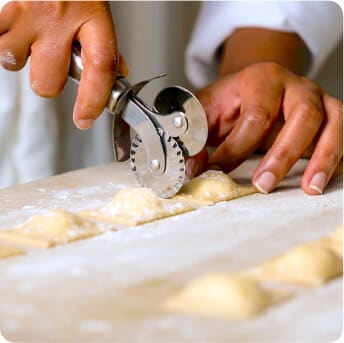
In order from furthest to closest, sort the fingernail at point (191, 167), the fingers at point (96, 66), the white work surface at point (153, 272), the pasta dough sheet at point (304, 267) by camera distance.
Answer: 1. the fingernail at point (191, 167)
2. the fingers at point (96, 66)
3. the pasta dough sheet at point (304, 267)
4. the white work surface at point (153, 272)

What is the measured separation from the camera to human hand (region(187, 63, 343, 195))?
1.55 metres

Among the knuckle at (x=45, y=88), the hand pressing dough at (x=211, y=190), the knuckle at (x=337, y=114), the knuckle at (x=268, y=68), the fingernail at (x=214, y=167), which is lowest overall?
the fingernail at (x=214, y=167)

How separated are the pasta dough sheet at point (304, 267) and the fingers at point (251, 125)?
0.67m

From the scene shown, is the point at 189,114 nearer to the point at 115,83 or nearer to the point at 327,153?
the point at 115,83

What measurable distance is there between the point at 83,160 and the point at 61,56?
3.31 ft

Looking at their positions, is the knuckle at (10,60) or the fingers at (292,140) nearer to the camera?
the knuckle at (10,60)

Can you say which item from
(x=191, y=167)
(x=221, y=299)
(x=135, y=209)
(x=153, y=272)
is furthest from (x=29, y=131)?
(x=221, y=299)

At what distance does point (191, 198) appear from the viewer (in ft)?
4.56

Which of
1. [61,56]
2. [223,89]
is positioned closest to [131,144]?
[61,56]

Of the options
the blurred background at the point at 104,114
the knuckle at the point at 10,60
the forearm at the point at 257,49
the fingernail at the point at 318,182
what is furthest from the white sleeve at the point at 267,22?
the knuckle at the point at 10,60

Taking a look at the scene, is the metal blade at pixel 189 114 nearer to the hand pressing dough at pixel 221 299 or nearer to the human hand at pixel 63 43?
the human hand at pixel 63 43

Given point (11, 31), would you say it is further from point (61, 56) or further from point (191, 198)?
point (191, 198)

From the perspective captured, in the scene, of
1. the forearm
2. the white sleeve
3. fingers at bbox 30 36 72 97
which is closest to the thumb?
fingers at bbox 30 36 72 97

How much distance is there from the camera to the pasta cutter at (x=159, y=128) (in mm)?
1367
